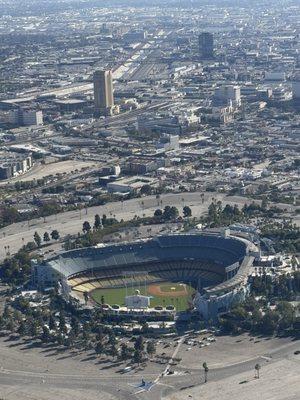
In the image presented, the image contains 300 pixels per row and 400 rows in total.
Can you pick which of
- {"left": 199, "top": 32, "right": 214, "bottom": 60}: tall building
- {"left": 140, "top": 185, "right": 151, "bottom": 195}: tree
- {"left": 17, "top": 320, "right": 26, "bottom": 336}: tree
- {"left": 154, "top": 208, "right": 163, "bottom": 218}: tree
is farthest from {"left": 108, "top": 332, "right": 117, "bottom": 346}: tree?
{"left": 199, "top": 32, "right": 214, "bottom": 60}: tall building

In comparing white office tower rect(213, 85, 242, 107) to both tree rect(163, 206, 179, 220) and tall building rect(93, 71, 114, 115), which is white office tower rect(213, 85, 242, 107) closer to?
tall building rect(93, 71, 114, 115)

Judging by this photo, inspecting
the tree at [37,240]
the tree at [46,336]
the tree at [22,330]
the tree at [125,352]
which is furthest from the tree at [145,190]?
the tree at [125,352]

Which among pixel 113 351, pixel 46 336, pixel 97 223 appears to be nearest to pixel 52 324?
pixel 46 336

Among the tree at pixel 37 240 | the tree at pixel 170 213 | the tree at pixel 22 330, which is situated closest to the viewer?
the tree at pixel 22 330

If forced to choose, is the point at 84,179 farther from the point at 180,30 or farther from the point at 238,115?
the point at 180,30

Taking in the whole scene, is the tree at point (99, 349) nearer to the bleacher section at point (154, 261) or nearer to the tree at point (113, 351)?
the tree at point (113, 351)

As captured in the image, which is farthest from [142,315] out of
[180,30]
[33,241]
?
[180,30]
